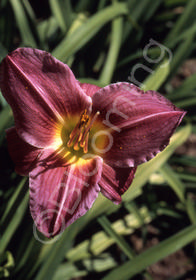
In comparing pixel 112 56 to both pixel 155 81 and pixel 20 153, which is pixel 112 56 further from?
pixel 20 153

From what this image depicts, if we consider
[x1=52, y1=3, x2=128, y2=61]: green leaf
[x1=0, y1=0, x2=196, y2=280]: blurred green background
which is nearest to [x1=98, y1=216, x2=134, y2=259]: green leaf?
[x1=0, y1=0, x2=196, y2=280]: blurred green background

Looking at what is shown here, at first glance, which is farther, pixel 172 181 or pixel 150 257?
pixel 172 181

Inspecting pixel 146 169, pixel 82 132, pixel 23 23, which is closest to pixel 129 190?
pixel 146 169

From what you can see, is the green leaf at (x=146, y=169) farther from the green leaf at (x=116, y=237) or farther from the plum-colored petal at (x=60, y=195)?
the plum-colored petal at (x=60, y=195)

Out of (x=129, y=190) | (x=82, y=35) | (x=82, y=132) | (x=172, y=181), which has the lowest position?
(x=172, y=181)

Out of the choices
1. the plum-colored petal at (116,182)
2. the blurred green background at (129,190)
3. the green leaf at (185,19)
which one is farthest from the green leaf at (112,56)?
the plum-colored petal at (116,182)

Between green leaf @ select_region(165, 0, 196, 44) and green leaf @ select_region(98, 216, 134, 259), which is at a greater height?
green leaf @ select_region(165, 0, 196, 44)

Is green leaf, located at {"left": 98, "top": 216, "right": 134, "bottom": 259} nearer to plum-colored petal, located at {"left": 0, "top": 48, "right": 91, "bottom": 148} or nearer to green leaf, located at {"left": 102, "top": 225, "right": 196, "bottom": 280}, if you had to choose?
green leaf, located at {"left": 102, "top": 225, "right": 196, "bottom": 280}

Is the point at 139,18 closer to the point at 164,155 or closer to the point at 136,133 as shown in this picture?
the point at 164,155
